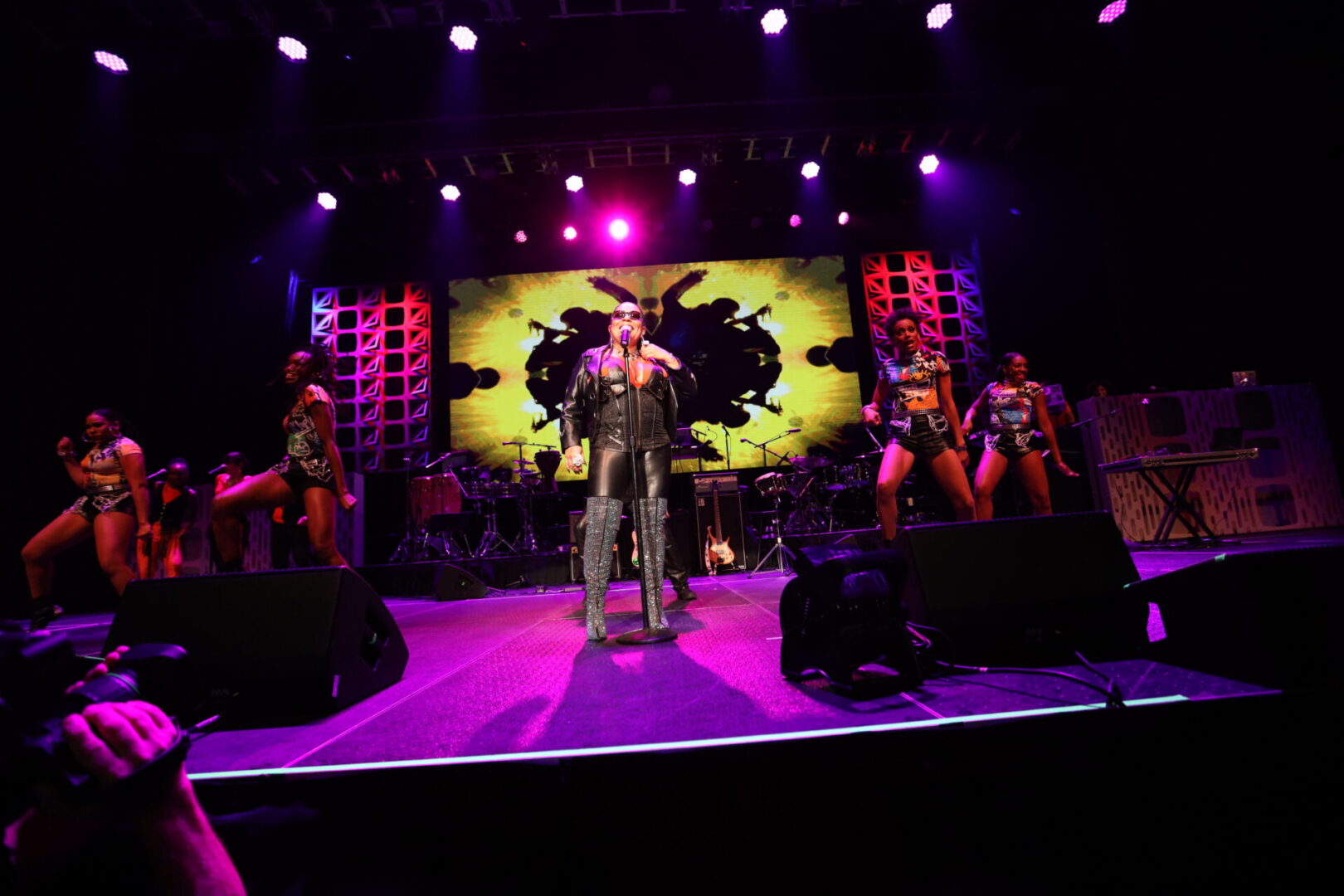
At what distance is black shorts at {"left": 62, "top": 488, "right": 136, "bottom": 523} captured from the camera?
504cm

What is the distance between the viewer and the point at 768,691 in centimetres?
209

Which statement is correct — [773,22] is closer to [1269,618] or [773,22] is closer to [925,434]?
[925,434]

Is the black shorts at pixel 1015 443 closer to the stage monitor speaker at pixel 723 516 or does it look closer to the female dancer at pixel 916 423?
the female dancer at pixel 916 423

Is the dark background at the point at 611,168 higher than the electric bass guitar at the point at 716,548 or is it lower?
higher

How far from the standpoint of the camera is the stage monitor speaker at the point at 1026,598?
2.23m

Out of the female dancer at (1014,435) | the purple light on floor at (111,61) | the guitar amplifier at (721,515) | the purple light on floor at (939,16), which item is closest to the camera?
the female dancer at (1014,435)

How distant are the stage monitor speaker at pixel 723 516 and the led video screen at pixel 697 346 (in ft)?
7.26

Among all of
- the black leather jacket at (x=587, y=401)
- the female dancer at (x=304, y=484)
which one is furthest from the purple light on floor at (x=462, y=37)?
the black leather jacket at (x=587, y=401)

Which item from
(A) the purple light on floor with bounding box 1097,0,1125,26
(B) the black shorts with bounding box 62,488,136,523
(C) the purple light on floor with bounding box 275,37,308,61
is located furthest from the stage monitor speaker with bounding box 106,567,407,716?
(A) the purple light on floor with bounding box 1097,0,1125,26

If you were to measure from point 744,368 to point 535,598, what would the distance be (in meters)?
6.14

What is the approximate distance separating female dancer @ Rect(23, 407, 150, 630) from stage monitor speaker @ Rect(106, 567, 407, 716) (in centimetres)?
372

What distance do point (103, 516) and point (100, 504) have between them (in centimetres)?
11

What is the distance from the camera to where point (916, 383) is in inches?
189

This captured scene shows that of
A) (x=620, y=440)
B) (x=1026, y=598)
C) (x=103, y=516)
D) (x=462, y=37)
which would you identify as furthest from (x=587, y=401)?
(x=462, y=37)
